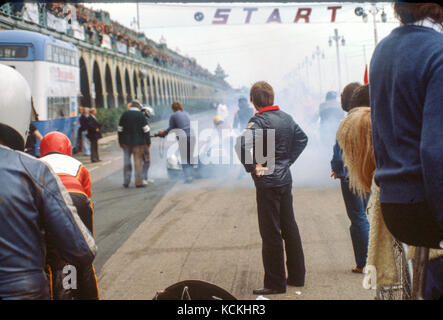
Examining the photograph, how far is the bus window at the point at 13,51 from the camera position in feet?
51.2

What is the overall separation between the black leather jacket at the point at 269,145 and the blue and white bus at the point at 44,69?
11.6 metres

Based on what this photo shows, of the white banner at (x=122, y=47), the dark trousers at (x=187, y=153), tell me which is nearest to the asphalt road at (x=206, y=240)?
the dark trousers at (x=187, y=153)

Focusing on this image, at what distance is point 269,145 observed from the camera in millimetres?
4293

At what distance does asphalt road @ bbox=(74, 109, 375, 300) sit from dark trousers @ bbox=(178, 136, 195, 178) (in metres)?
0.67

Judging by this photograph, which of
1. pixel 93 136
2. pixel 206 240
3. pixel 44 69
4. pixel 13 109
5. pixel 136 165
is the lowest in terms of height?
pixel 206 240

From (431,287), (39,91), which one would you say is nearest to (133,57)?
(39,91)

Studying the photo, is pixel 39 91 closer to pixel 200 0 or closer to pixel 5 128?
pixel 200 0

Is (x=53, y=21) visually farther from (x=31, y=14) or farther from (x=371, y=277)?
(x=371, y=277)

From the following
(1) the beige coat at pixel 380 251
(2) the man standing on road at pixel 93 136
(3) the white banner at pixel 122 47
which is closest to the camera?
(1) the beige coat at pixel 380 251

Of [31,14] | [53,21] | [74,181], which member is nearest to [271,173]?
[74,181]

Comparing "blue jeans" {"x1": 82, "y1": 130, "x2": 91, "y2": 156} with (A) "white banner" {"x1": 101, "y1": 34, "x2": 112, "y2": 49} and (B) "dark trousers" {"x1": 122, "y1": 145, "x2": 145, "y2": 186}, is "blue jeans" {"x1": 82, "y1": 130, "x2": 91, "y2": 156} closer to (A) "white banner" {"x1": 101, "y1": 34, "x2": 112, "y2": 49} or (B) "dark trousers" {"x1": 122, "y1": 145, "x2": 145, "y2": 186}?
(B) "dark trousers" {"x1": 122, "y1": 145, "x2": 145, "y2": 186}

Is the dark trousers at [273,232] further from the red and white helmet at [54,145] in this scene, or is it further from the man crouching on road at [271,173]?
the red and white helmet at [54,145]

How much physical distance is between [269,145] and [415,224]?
2724 mm

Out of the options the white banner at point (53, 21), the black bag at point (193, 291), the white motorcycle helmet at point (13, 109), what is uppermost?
the white banner at point (53, 21)
